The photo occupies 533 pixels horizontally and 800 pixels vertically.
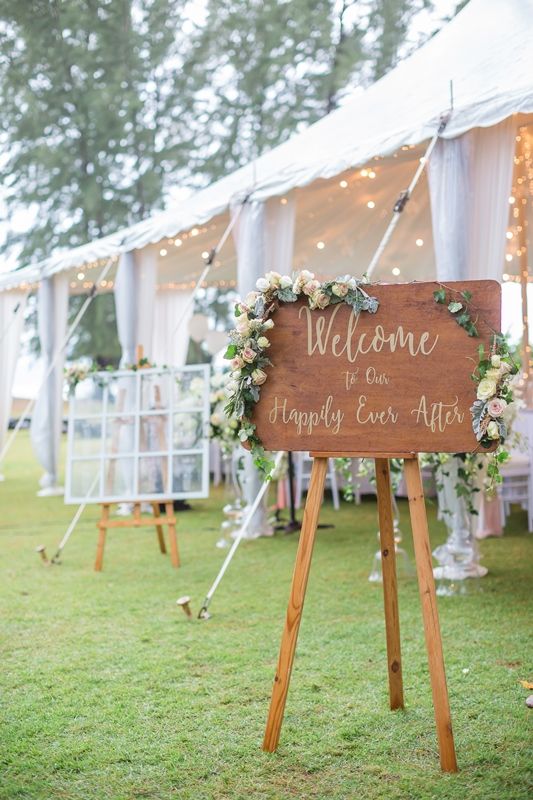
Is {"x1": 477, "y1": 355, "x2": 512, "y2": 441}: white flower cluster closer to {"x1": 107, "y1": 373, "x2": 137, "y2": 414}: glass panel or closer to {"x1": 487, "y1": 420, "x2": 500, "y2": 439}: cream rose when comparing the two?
{"x1": 487, "y1": 420, "x2": 500, "y2": 439}: cream rose

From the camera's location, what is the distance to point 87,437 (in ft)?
17.7

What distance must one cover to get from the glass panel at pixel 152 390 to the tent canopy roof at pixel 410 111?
1294 mm

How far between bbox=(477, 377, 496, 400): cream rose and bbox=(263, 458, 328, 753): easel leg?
0.50m

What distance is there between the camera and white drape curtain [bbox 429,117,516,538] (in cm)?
428

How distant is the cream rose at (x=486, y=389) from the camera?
225 centimetres

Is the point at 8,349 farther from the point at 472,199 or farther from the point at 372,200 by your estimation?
the point at 472,199

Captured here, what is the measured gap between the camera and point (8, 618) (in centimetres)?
393

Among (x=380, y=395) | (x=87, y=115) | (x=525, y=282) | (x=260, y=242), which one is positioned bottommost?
(x=380, y=395)

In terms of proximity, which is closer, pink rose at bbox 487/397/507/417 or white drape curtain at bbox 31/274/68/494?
pink rose at bbox 487/397/507/417

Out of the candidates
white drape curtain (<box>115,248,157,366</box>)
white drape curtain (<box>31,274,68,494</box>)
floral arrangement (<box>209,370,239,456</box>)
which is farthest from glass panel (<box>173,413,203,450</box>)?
white drape curtain (<box>31,274,68,494</box>)

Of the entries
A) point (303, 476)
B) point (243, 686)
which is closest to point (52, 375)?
point (303, 476)

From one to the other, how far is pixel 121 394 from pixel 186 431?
1.66 ft

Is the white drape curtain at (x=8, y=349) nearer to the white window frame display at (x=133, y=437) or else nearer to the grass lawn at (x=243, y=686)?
the white window frame display at (x=133, y=437)

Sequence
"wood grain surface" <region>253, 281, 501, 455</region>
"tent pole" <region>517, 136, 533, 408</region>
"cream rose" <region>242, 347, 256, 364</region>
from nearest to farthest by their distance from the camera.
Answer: "wood grain surface" <region>253, 281, 501, 455</region>
"cream rose" <region>242, 347, 256, 364</region>
"tent pole" <region>517, 136, 533, 408</region>
